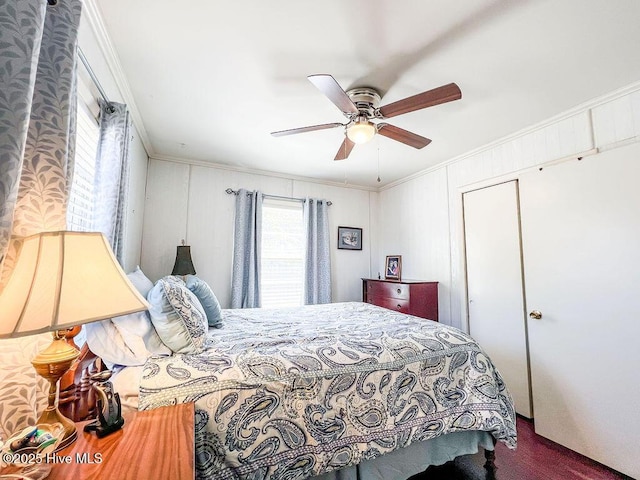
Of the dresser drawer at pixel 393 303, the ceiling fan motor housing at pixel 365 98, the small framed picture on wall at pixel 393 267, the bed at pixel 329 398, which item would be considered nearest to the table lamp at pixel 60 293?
the bed at pixel 329 398

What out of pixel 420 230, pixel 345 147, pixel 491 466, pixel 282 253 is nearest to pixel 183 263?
pixel 282 253

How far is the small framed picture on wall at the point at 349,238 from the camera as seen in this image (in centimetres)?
447

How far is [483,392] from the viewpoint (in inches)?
68.2

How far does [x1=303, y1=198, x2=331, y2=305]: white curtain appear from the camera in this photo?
4.11 m

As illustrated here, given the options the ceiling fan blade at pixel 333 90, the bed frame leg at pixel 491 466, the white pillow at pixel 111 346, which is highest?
the ceiling fan blade at pixel 333 90

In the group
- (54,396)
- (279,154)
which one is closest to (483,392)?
(54,396)

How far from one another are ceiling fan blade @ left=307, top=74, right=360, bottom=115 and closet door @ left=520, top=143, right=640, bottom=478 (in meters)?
1.91

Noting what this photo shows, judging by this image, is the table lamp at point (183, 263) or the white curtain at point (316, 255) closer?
the table lamp at point (183, 263)

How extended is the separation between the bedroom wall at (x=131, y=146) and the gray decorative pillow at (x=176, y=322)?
3.04 ft

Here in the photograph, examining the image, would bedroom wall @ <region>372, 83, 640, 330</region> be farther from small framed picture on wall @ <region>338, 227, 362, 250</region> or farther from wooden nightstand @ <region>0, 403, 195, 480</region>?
wooden nightstand @ <region>0, 403, 195, 480</region>

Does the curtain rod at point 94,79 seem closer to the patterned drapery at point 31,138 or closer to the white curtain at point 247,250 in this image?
the patterned drapery at point 31,138

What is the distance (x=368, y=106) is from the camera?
2146 mm

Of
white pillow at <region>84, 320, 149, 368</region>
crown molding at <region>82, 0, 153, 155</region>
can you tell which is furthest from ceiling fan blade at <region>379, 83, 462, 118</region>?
white pillow at <region>84, 320, 149, 368</region>

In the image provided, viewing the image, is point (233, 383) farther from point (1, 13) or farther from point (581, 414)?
point (581, 414)
